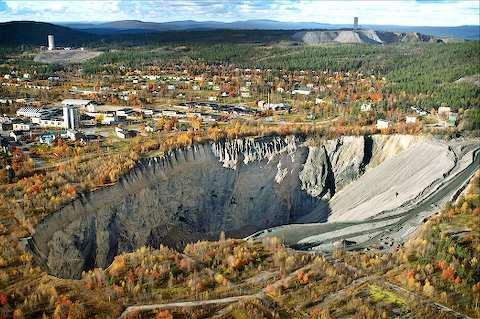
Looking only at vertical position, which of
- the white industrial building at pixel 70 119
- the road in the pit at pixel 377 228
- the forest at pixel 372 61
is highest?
the forest at pixel 372 61

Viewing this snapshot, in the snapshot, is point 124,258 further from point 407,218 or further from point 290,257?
point 407,218

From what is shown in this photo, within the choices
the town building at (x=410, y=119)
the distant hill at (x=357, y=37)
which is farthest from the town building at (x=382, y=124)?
the distant hill at (x=357, y=37)

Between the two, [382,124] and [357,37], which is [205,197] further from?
[357,37]

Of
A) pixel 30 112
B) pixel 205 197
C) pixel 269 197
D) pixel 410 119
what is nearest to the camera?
pixel 205 197

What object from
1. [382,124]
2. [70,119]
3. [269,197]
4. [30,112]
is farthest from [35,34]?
[382,124]

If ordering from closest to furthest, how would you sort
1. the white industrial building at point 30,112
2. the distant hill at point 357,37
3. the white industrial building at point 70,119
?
the white industrial building at point 70,119 < the white industrial building at point 30,112 < the distant hill at point 357,37

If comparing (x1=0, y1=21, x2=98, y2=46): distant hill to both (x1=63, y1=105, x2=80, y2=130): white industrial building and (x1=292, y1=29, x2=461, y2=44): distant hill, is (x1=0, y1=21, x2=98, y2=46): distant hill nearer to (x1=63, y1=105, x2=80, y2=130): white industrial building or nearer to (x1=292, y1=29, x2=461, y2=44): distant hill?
(x1=63, y1=105, x2=80, y2=130): white industrial building

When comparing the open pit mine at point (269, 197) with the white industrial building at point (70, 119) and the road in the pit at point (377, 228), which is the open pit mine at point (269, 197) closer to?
the road in the pit at point (377, 228)
